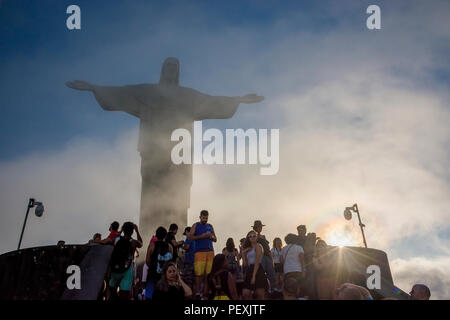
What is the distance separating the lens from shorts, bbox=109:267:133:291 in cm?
682

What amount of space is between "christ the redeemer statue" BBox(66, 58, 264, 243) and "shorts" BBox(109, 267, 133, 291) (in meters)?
7.50

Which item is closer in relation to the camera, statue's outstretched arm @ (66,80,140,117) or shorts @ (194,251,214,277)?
shorts @ (194,251,214,277)

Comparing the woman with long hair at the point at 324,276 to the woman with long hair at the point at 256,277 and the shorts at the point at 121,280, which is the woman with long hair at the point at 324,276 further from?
the shorts at the point at 121,280

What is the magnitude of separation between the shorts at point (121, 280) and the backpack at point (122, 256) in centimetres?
8

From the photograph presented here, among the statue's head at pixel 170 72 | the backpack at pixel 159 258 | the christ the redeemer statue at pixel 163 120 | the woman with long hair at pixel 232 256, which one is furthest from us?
the statue's head at pixel 170 72

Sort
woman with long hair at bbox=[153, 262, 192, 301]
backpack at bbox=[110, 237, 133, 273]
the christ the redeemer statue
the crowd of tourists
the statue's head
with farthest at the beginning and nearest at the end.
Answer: the statue's head → the christ the redeemer statue → backpack at bbox=[110, 237, 133, 273] → the crowd of tourists → woman with long hair at bbox=[153, 262, 192, 301]

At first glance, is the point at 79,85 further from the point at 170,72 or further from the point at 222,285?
the point at 222,285

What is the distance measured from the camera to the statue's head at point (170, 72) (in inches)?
659

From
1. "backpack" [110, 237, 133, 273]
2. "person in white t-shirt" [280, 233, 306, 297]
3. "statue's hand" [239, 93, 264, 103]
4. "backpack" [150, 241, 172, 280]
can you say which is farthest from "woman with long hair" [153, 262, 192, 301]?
"statue's hand" [239, 93, 264, 103]

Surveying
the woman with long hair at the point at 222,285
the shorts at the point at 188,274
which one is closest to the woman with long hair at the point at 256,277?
the woman with long hair at the point at 222,285

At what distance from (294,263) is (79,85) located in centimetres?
1128

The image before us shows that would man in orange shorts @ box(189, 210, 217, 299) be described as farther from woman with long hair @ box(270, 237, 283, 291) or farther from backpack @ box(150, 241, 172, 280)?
woman with long hair @ box(270, 237, 283, 291)

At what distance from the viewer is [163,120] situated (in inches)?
623

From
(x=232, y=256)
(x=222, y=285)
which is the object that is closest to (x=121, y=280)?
(x=222, y=285)
